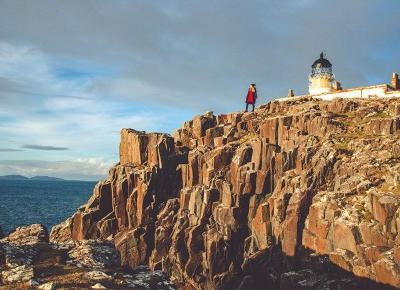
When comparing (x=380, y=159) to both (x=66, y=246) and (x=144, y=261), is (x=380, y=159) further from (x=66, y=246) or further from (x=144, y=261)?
(x=66, y=246)

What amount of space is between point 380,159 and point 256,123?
1941 centimetres

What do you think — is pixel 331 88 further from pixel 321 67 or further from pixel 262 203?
pixel 262 203

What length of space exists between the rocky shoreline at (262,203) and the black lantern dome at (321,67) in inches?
952

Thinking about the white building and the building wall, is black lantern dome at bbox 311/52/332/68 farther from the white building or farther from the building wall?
the building wall

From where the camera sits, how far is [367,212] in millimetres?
41094

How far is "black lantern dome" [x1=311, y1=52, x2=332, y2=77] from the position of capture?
283 ft

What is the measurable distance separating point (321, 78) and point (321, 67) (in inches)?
103

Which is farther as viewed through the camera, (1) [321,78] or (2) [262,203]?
(1) [321,78]

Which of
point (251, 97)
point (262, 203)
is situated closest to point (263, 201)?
point (262, 203)

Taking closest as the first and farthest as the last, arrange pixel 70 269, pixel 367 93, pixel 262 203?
pixel 70 269 → pixel 262 203 → pixel 367 93

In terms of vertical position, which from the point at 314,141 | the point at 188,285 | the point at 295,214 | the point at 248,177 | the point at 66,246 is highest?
the point at 314,141

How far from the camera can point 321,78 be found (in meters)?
85.6

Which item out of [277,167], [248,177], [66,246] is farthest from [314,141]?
[66,246]

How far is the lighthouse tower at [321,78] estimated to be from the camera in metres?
84.8
